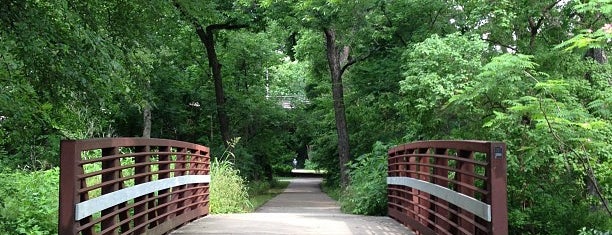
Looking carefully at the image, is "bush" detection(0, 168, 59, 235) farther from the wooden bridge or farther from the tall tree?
the tall tree

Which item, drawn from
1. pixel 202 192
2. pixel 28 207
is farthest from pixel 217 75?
pixel 28 207

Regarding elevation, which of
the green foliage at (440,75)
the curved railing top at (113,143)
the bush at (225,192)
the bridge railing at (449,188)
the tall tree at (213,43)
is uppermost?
the tall tree at (213,43)

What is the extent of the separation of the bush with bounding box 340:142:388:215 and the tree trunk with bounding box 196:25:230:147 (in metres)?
9.16

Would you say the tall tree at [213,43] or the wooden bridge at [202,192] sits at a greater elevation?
the tall tree at [213,43]

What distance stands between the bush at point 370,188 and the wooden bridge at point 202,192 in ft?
6.54

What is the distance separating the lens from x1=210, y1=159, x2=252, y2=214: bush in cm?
1095

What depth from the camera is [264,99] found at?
26672 millimetres

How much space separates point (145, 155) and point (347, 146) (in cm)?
1450

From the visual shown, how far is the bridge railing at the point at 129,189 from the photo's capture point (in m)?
3.90

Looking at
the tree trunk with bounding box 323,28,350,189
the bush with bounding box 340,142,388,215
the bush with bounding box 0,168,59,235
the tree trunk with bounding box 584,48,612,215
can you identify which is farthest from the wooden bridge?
the tree trunk with bounding box 323,28,350,189

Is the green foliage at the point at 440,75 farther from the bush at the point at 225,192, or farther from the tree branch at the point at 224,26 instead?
the tree branch at the point at 224,26

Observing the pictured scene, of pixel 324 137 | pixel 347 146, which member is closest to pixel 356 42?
pixel 347 146

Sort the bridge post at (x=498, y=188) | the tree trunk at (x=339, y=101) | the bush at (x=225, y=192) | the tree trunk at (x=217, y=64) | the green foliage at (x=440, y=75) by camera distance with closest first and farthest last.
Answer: the bridge post at (x=498, y=188) < the green foliage at (x=440, y=75) < the bush at (x=225, y=192) < the tree trunk at (x=339, y=101) < the tree trunk at (x=217, y=64)

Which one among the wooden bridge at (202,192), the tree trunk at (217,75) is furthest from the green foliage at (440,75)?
the tree trunk at (217,75)
